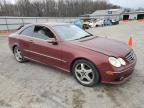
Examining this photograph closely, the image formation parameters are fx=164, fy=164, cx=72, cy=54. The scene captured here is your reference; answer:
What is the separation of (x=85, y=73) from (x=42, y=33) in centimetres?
196

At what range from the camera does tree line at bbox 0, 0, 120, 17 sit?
61.6 meters

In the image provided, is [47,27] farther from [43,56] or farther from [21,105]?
[21,105]

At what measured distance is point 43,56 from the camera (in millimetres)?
4914

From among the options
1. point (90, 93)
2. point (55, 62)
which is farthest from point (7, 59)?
point (90, 93)

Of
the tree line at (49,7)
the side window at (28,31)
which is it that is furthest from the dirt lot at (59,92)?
the tree line at (49,7)

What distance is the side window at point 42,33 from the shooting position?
4797mm

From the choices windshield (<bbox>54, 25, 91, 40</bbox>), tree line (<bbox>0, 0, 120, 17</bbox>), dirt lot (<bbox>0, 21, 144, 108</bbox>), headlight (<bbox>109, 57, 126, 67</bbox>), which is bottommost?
dirt lot (<bbox>0, 21, 144, 108</bbox>)

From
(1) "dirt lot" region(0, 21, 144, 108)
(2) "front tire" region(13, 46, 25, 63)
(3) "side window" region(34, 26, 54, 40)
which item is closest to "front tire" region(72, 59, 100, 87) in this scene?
(1) "dirt lot" region(0, 21, 144, 108)

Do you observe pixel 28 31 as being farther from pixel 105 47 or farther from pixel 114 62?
pixel 114 62

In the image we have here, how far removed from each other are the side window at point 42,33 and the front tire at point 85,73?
1231 millimetres

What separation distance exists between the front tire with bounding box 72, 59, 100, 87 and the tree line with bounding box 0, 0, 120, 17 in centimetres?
5383

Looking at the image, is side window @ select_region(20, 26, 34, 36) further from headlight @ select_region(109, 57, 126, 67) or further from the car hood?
headlight @ select_region(109, 57, 126, 67)

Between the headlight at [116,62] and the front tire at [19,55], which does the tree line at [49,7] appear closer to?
the front tire at [19,55]

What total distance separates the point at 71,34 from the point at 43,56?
1066mm
